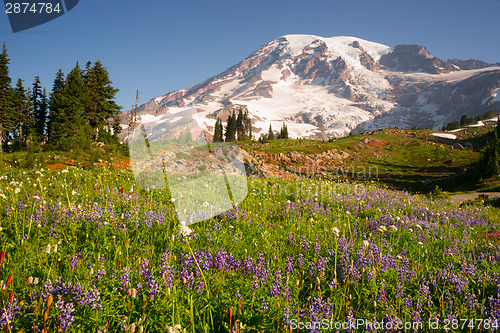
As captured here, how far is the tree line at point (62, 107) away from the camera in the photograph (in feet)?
139

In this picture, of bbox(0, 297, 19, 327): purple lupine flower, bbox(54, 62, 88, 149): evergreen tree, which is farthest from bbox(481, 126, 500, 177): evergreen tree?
bbox(54, 62, 88, 149): evergreen tree

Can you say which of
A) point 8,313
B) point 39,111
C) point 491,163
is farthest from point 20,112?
point 491,163

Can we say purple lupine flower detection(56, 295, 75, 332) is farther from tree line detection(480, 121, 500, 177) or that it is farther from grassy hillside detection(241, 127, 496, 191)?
tree line detection(480, 121, 500, 177)

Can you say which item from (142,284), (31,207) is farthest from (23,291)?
(31,207)

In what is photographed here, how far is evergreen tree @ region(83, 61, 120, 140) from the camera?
160ft

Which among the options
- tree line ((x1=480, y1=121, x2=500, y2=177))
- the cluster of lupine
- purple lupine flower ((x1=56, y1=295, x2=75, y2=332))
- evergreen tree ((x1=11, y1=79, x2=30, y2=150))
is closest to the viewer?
purple lupine flower ((x1=56, y1=295, x2=75, y2=332))

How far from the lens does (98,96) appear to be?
49312 millimetres

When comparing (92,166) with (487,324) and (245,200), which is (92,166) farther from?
(487,324)

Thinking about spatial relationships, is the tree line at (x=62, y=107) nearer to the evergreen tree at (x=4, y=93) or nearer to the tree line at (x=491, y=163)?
the evergreen tree at (x=4, y=93)

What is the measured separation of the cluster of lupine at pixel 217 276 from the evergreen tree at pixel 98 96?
50839 mm

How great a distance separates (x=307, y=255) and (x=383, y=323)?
1616 millimetres

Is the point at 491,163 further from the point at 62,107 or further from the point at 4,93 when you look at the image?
the point at 4,93

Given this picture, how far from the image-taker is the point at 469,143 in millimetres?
108188

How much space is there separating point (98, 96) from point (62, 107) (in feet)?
22.1
